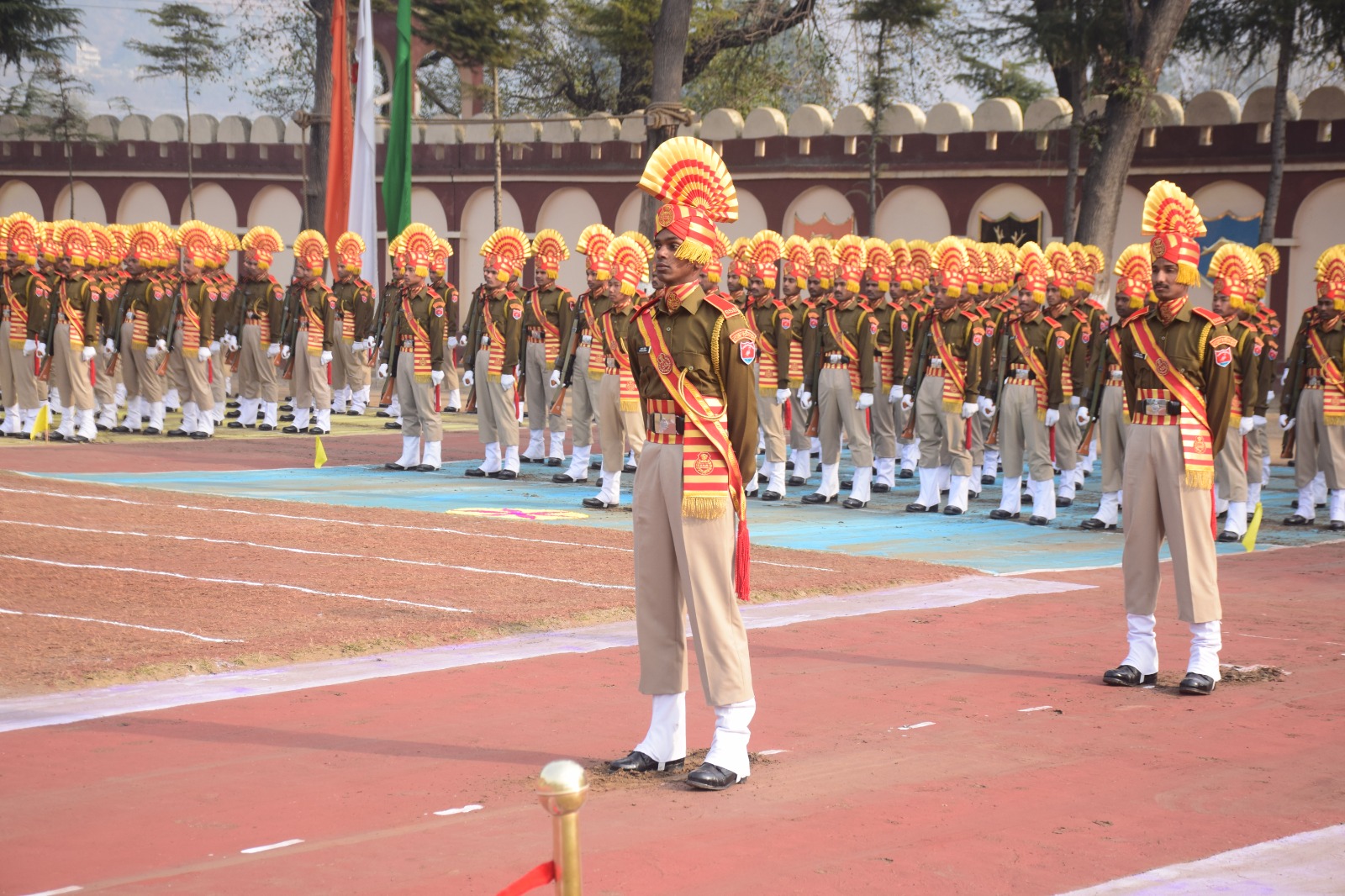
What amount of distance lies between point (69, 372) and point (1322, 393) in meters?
14.9

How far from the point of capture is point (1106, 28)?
2891cm

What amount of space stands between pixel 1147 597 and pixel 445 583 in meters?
4.82

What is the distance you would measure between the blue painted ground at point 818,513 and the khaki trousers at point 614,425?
53cm

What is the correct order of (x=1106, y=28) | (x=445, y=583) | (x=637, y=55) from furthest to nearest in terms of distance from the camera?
(x=637, y=55), (x=1106, y=28), (x=445, y=583)

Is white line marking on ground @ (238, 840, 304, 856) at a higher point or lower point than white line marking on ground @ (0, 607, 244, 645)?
lower

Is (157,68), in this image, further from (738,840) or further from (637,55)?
(738,840)

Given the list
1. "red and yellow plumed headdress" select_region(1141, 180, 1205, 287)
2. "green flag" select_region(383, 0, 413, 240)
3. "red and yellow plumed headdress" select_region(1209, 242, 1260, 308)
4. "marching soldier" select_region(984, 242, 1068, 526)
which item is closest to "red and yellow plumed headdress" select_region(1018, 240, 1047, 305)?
"marching soldier" select_region(984, 242, 1068, 526)

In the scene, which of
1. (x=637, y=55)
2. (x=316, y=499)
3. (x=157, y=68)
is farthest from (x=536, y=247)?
(x=157, y=68)

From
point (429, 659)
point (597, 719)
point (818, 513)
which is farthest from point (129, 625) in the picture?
point (818, 513)

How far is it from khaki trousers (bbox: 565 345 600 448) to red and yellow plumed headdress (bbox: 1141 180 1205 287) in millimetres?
10018

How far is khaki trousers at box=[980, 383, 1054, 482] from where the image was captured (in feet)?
53.6

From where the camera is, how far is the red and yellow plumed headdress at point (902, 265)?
1942 cm

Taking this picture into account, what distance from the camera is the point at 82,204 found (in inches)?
1801

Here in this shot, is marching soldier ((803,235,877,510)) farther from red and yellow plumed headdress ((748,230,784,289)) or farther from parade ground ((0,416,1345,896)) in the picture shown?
parade ground ((0,416,1345,896))
